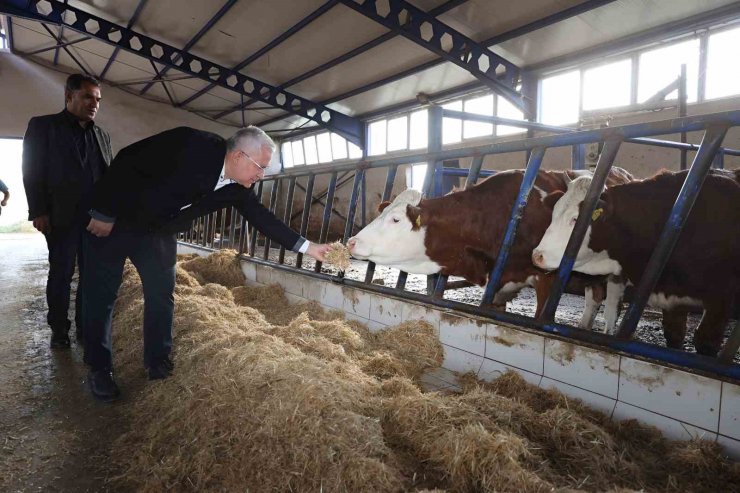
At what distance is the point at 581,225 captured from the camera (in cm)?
254

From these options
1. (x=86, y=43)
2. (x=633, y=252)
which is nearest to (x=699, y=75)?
(x=633, y=252)

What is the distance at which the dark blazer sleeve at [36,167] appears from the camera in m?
3.30

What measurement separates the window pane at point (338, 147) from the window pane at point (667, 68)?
1099cm

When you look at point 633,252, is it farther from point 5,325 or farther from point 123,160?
point 5,325

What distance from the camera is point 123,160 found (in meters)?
2.57

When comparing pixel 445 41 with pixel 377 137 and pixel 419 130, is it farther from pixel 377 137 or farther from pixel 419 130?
pixel 377 137

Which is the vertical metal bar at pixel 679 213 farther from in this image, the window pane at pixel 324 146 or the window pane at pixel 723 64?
the window pane at pixel 324 146

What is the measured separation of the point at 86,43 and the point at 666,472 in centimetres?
1790

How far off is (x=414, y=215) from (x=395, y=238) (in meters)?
0.23

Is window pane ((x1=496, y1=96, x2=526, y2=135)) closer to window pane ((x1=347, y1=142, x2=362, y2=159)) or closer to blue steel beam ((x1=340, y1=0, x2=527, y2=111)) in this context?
blue steel beam ((x1=340, y1=0, x2=527, y2=111))

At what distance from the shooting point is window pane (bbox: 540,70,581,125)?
9.41 m

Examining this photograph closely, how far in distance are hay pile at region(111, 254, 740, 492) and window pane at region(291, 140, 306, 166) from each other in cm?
1809

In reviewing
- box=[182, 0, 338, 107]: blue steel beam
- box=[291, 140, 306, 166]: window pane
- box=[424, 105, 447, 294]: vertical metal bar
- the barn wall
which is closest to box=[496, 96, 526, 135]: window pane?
box=[182, 0, 338, 107]: blue steel beam

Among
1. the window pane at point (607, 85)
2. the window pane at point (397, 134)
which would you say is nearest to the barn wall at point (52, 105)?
the window pane at point (397, 134)
